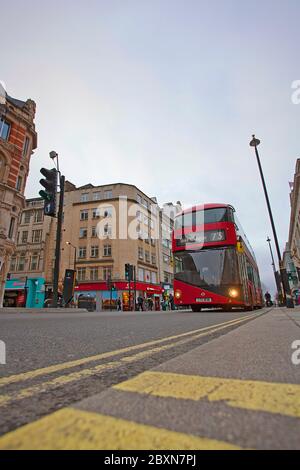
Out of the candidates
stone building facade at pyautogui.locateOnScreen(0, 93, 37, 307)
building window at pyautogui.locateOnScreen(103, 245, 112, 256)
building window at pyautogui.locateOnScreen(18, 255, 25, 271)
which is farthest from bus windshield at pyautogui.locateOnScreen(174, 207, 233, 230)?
building window at pyautogui.locateOnScreen(18, 255, 25, 271)

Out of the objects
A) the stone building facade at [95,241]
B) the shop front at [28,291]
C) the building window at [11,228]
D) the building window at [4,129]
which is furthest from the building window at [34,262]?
the building window at [4,129]

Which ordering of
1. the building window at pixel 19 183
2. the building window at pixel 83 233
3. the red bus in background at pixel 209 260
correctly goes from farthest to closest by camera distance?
the building window at pixel 83 233 → the building window at pixel 19 183 → the red bus in background at pixel 209 260

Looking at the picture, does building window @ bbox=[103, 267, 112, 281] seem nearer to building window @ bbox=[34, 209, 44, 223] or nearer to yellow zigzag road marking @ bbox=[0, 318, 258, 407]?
building window @ bbox=[34, 209, 44, 223]

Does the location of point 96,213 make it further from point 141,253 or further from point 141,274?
point 141,274

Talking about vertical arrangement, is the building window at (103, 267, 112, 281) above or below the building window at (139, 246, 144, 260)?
below

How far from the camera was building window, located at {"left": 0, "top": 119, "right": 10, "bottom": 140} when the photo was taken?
835 inches

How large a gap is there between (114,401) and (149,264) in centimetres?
3882

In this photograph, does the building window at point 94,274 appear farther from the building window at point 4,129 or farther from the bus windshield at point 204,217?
the bus windshield at point 204,217

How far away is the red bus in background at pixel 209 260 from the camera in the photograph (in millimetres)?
9461

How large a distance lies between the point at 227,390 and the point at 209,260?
30.2 ft

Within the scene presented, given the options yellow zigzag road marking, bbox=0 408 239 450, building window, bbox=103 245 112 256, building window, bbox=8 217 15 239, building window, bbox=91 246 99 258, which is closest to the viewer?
yellow zigzag road marking, bbox=0 408 239 450

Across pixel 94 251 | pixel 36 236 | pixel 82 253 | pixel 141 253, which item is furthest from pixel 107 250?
pixel 36 236

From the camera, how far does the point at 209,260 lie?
981cm

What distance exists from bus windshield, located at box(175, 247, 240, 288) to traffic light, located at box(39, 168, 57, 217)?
5.03 m
